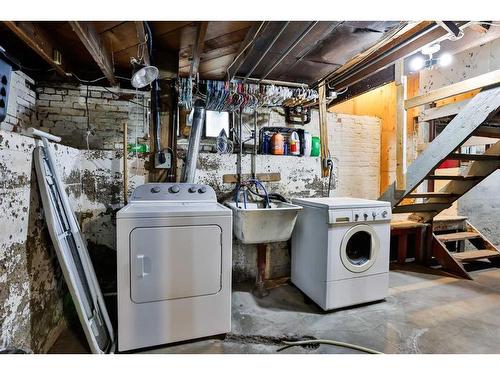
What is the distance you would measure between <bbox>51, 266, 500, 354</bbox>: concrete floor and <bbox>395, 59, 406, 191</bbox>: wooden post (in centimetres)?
118

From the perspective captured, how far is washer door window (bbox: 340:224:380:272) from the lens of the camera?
2.27 m

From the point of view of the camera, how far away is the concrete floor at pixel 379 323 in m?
1.79

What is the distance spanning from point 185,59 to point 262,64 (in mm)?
736

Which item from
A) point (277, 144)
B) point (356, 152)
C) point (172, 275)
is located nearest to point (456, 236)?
point (356, 152)

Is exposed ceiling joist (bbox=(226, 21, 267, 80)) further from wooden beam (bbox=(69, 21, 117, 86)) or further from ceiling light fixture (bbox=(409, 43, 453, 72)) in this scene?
ceiling light fixture (bbox=(409, 43, 453, 72))

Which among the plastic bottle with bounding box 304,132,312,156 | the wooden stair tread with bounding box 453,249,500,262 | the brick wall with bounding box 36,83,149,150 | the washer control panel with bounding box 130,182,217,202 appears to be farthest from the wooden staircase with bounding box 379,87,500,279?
the brick wall with bounding box 36,83,149,150

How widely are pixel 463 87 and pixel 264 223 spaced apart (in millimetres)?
2233

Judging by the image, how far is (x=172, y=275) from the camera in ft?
5.74

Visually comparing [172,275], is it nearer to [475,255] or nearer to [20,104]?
[20,104]

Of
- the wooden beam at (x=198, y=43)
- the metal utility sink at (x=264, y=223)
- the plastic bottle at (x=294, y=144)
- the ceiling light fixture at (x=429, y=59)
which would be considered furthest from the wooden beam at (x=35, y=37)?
the ceiling light fixture at (x=429, y=59)

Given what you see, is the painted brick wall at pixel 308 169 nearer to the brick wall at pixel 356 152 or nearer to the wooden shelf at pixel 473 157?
the brick wall at pixel 356 152

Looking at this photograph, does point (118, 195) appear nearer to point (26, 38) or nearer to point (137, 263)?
point (137, 263)
